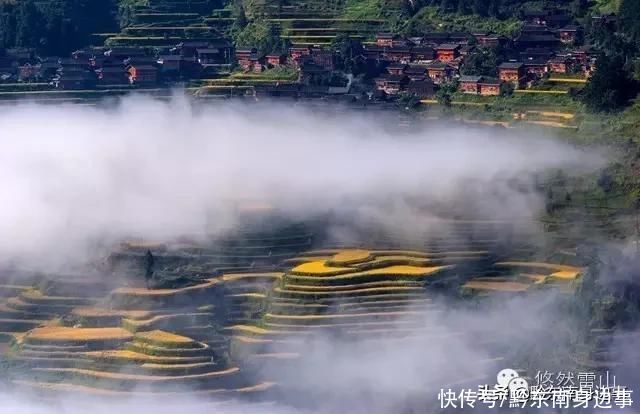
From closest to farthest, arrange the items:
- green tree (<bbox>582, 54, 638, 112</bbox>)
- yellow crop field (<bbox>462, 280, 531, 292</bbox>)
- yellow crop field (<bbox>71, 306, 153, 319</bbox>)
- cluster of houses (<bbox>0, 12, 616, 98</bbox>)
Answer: yellow crop field (<bbox>71, 306, 153, 319</bbox>)
yellow crop field (<bbox>462, 280, 531, 292</bbox>)
green tree (<bbox>582, 54, 638, 112</bbox>)
cluster of houses (<bbox>0, 12, 616, 98</bbox>)

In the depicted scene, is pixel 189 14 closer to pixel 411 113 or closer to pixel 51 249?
pixel 411 113

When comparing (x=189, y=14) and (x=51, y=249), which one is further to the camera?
(x=189, y=14)

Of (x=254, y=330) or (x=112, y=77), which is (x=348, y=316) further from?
(x=112, y=77)

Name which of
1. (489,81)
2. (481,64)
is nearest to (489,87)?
(489,81)

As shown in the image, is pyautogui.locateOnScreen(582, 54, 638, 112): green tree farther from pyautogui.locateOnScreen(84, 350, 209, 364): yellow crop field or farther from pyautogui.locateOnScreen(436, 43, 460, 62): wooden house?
pyautogui.locateOnScreen(84, 350, 209, 364): yellow crop field

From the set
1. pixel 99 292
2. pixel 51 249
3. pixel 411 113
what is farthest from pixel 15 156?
pixel 411 113

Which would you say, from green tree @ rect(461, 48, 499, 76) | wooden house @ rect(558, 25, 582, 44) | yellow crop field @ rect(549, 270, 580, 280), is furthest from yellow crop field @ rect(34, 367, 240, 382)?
wooden house @ rect(558, 25, 582, 44)
